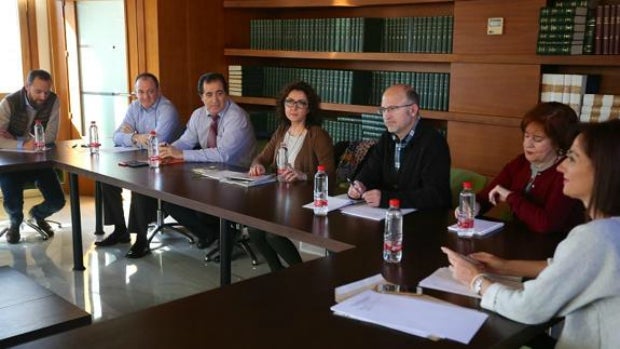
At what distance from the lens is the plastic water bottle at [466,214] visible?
2317 mm

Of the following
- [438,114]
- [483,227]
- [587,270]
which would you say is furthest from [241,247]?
[587,270]

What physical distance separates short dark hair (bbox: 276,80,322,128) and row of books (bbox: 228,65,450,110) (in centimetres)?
126

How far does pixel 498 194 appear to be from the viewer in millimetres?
2498

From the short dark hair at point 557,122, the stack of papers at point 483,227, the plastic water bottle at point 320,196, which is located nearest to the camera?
the stack of papers at point 483,227

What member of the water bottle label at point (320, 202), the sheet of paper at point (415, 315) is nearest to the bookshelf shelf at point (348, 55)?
the water bottle label at point (320, 202)

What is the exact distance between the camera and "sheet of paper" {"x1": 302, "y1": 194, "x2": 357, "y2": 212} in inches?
106

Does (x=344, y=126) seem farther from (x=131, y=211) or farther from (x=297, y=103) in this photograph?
(x=131, y=211)

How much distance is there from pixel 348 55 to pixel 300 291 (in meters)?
3.43

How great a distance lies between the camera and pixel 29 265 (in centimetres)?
416

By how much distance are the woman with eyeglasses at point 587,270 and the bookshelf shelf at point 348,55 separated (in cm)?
287

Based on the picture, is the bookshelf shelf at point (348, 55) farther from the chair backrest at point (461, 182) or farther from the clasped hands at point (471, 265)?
the clasped hands at point (471, 265)

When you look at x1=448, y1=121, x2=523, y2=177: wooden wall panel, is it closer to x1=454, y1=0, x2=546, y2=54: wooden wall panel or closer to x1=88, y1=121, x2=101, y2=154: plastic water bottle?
x1=454, y1=0, x2=546, y2=54: wooden wall panel

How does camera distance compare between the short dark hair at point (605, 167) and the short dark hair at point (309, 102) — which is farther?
the short dark hair at point (309, 102)

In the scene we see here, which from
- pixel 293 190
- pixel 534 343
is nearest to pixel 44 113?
pixel 293 190
